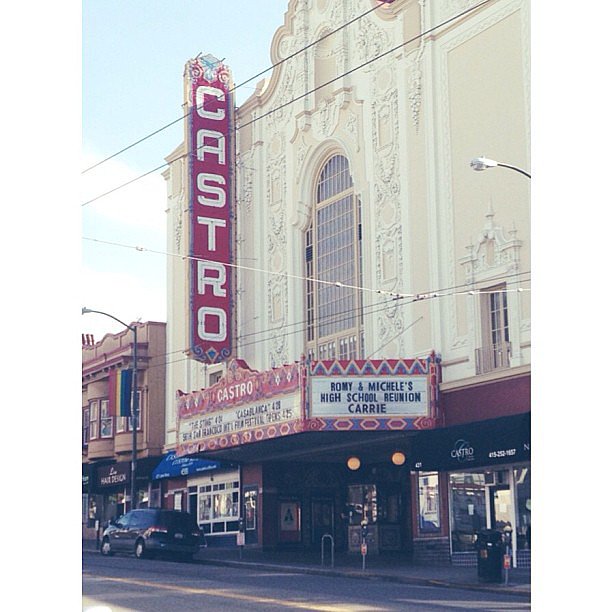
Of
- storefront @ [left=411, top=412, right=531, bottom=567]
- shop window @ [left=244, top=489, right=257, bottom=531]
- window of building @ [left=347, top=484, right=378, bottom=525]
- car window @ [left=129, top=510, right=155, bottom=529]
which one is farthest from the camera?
shop window @ [left=244, top=489, right=257, bottom=531]

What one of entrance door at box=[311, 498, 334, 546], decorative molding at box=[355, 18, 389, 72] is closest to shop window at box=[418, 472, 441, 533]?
entrance door at box=[311, 498, 334, 546]

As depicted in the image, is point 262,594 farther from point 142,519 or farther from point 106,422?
point 106,422

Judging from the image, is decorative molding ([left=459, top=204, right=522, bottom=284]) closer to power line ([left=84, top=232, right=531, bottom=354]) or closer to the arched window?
power line ([left=84, top=232, right=531, bottom=354])

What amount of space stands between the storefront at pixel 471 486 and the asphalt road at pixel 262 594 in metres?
4.97

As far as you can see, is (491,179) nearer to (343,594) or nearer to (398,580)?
(398,580)

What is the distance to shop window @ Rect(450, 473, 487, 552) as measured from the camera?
94.6 ft

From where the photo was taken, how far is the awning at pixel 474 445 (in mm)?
26062

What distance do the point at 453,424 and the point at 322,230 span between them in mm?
9205

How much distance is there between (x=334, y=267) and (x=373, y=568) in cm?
1049

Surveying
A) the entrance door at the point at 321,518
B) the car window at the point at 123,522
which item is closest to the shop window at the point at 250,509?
the entrance door at the point at 321,518

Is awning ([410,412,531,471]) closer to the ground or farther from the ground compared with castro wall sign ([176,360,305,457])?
closer to the ground

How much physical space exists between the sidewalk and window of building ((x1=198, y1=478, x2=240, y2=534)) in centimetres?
133

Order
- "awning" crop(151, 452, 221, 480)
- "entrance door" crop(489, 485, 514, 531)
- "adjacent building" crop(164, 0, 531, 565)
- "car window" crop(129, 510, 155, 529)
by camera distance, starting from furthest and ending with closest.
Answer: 1. "awning" crop(151, 452, 221, 480)
2. "car window" crop(129, 510, 155, 529)
3. "adjacent building" crop(164, 0, 531, 565)
4. "entrance door" crop(489, 485, 514, 531)
